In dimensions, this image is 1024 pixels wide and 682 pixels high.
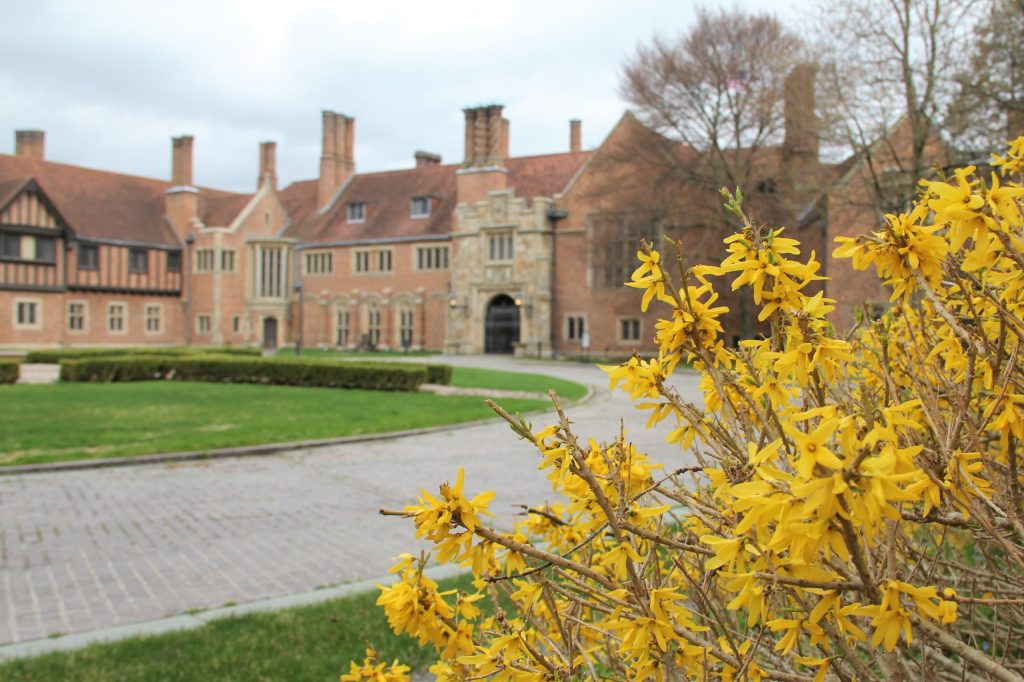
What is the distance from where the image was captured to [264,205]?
51.3 m

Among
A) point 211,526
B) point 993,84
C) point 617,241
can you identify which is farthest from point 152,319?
point 211,526

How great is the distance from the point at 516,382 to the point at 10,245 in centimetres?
3215

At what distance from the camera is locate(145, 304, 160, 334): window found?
49125 mm

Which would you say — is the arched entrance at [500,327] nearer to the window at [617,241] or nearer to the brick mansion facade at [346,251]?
the brick mansion facade at [346,251]

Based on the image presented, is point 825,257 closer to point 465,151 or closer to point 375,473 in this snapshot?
point 465,151

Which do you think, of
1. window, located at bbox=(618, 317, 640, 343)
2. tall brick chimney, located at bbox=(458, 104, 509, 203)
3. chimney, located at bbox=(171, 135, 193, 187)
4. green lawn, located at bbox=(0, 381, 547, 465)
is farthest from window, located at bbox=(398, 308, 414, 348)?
green lawn, located at bbox=(0, 381, 547, 465)

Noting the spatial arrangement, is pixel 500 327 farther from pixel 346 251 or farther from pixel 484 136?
pixel 346 251

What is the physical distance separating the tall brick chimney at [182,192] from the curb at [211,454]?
40611 millimetres

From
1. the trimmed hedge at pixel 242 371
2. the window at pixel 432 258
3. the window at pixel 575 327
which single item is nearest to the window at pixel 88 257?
the window at pixel 432 258

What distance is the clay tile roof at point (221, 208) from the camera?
50.6 m

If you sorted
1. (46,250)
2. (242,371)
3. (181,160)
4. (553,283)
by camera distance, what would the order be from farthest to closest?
(181,160), (46,250), (553,283), (242,371)

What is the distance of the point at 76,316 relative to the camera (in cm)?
4550

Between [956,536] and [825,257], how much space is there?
1220 inches

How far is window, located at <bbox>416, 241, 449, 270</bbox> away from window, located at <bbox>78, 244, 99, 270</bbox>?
58.4 feet
